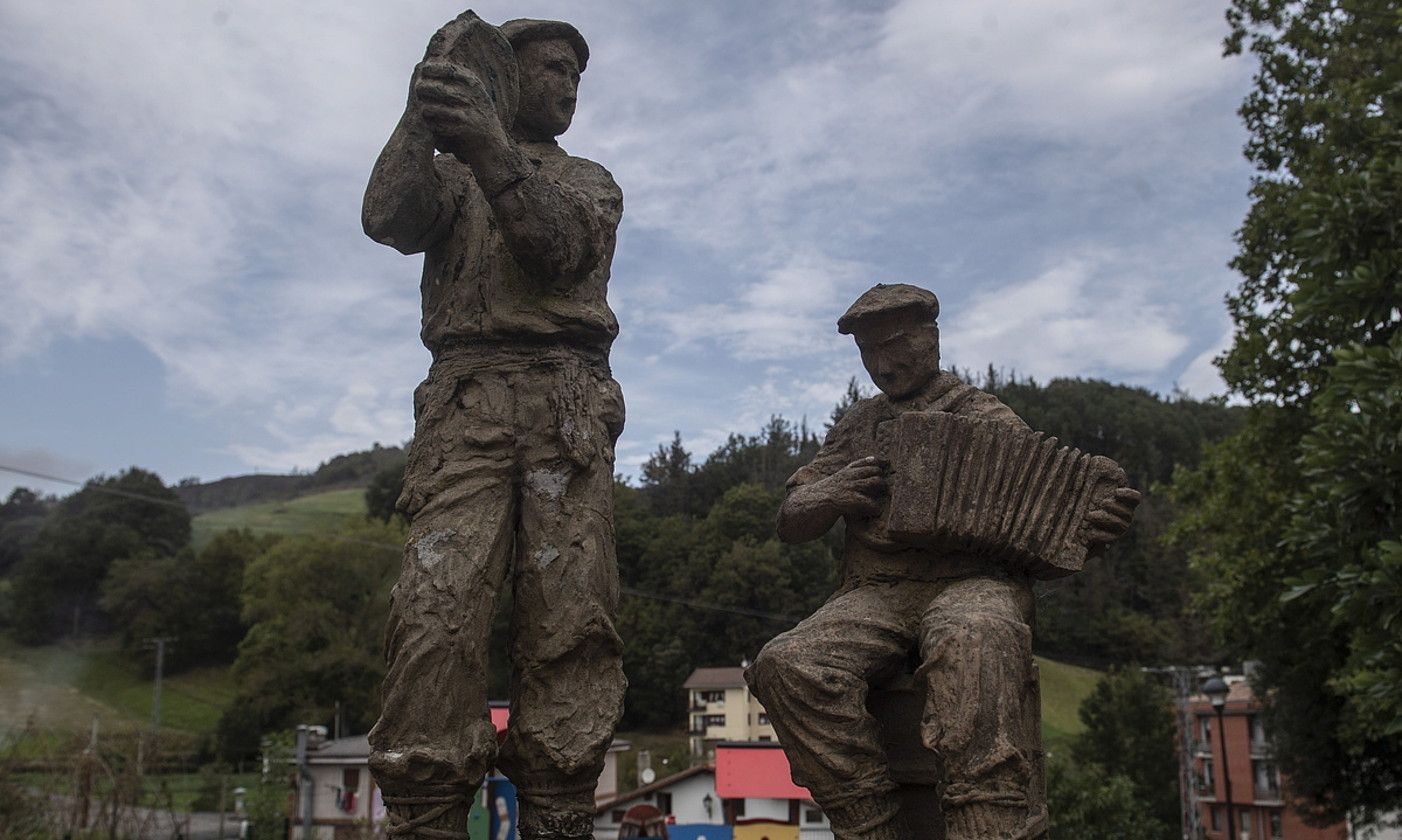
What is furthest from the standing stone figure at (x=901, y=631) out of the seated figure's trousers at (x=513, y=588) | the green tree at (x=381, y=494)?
the green tree at (x=381, y=494)

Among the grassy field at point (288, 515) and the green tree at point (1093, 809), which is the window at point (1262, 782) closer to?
the green tree at point (1093, 809)

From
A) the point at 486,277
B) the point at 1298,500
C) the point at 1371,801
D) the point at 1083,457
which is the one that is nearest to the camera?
the point at 1083,457

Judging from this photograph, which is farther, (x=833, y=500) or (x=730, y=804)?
(x=730, y=804)

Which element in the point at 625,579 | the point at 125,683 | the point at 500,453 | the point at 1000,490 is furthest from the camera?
the point at 125,683

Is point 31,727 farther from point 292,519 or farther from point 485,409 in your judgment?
point 292,519

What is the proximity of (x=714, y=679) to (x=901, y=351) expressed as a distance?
31.7 metres

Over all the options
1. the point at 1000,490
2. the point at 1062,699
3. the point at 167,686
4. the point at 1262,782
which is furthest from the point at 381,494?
the point at 1000,490

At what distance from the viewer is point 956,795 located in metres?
3.48

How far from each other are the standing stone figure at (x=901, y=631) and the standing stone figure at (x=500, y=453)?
0.71 m

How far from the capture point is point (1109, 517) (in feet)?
13.3

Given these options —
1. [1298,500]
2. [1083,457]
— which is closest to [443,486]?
[1083,457]

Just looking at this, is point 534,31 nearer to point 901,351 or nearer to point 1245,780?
point 901,351

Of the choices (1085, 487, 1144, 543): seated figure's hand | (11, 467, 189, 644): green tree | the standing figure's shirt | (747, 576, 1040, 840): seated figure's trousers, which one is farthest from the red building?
(11, 467, 189, 644): green tree

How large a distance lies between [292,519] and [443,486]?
74727 millimetres
